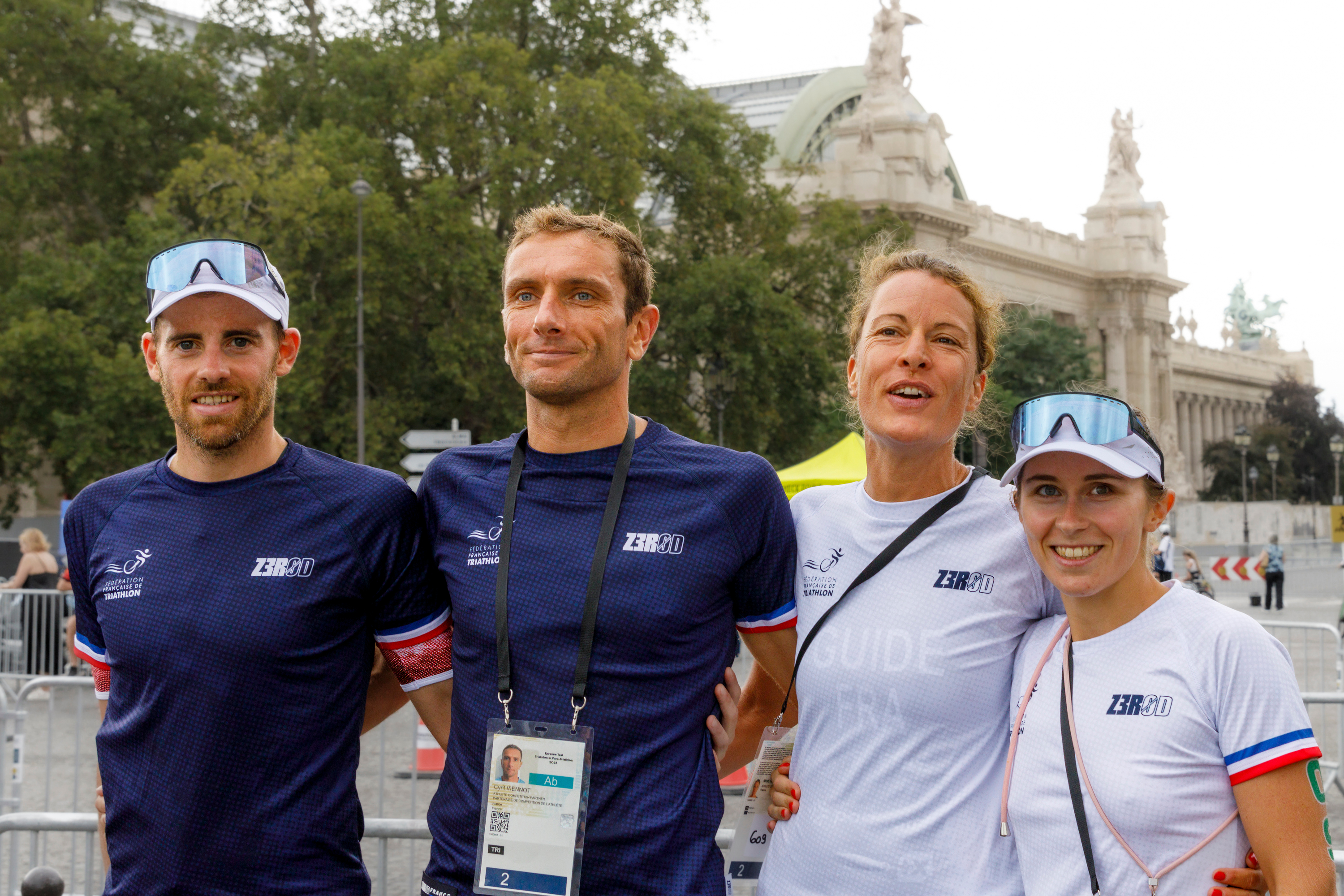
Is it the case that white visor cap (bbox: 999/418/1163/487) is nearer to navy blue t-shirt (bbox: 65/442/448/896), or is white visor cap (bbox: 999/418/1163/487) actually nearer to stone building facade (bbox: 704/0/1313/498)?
navy blue t-shirt (bbox: 65/442/448/896)

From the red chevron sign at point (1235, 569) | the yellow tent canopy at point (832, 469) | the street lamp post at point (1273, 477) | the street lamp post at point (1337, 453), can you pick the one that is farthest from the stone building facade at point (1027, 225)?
the yellow tent canopy at point (832, 469)

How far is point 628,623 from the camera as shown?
286 cm

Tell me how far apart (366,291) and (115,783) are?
23.3m

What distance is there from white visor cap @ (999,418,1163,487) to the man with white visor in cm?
134

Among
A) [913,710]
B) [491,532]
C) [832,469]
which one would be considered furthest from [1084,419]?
[832,469]

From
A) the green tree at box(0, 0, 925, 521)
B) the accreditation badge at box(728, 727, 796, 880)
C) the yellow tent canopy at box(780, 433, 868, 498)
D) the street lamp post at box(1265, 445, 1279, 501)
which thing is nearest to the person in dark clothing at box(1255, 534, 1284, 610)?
the green tree at box(0, 0, 925, 521)

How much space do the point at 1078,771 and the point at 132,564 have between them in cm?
199

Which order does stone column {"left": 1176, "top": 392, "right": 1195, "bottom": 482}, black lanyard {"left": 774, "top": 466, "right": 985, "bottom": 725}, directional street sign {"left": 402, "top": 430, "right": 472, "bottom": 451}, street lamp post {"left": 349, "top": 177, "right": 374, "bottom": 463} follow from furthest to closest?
stone column {"left": 1176, "top": 392, "right": 1195, "bottom": 482}, street lamp post {"left": 349, "top": 177, "right": 374, "bottom": 463}, directional street sign {"left": 402, "top": 430, "right": 472, "bottom": 451}, black lanyard {"left": 774, "top": 466, "right": 985, "bottom": 725}

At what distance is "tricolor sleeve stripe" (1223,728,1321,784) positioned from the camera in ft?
8.24

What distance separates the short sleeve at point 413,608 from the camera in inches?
123

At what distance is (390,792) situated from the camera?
8.66m

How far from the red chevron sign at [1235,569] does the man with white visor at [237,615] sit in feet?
99.5

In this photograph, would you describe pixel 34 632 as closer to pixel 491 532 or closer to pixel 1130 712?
pixel 491 532

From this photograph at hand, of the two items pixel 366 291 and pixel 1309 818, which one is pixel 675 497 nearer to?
pixel 1309 818
